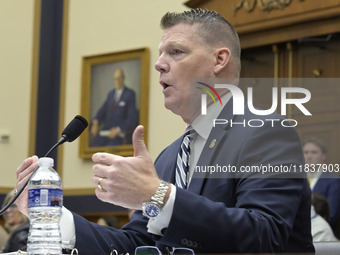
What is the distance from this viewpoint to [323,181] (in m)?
6.29

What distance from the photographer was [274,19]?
8086mm

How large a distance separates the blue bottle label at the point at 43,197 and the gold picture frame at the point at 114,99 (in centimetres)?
729

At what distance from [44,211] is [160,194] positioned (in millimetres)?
368

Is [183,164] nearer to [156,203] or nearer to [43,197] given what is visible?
[156,203]

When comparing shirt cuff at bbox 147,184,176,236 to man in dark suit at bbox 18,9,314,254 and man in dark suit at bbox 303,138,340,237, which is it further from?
man in dark suit at bbox 303,138,340,237

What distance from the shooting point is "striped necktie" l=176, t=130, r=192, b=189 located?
2.80 metres

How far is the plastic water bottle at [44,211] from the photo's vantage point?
2.13 metres

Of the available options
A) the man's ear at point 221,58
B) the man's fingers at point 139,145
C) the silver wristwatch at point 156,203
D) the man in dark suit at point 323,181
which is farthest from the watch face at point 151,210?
the man in dark suit at point 323,181

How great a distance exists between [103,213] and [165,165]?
679 cm

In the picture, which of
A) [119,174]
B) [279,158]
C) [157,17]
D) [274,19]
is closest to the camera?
[119,174]

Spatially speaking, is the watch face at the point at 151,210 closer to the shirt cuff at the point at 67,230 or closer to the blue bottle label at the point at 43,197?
the blue bottle label at the point at 43,197

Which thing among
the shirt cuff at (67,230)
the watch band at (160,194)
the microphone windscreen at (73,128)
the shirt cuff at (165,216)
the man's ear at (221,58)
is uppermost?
the man's ear at (221,58)

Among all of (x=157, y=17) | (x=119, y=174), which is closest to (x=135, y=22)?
(x=157, y=17)

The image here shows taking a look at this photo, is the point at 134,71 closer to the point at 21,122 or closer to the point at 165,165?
the point at 21,122
